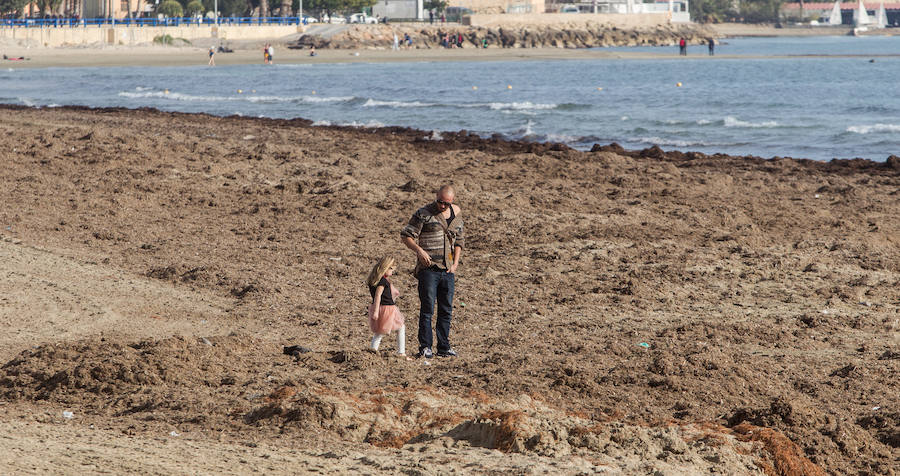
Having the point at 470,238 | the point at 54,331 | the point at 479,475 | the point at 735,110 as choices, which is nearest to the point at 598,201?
the point at 470,238

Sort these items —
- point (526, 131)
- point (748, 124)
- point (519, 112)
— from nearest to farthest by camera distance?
point (526, 131) → point (748, 124) → point (519, 112)

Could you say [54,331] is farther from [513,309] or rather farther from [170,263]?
[513,309]

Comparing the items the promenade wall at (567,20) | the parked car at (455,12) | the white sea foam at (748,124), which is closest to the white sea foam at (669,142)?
the white sea foam at (748,124)

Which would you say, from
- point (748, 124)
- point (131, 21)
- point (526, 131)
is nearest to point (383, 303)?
point (526, 131)

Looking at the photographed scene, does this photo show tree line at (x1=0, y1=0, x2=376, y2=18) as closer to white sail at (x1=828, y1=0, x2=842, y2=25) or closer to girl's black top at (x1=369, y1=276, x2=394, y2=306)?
white sail at (x1=828, y1=0, x2=842, y2=25)

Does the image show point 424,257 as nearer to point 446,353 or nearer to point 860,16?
point 446,353

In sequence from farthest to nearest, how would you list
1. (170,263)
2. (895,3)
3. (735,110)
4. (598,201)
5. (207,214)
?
(895,3)
(735,110)
(598,201)
(207,214)
(170,263)

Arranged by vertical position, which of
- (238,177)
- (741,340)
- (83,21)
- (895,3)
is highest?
(895,3)

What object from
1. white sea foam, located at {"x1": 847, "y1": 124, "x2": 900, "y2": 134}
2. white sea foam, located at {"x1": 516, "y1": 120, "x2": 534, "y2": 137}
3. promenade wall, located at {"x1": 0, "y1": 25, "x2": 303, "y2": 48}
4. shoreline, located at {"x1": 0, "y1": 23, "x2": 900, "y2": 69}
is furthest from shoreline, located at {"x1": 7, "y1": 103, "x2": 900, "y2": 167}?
promenade wall, located at {"x1": 0, "y1": 25, "x2": 303, "y2": 48}

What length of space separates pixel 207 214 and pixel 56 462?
939 cm

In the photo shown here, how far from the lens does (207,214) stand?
46.9 feet

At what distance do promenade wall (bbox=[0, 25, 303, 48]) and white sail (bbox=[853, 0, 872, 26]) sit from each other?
11070 cm

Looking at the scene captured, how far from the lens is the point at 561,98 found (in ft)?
142

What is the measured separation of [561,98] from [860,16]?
140 meters
